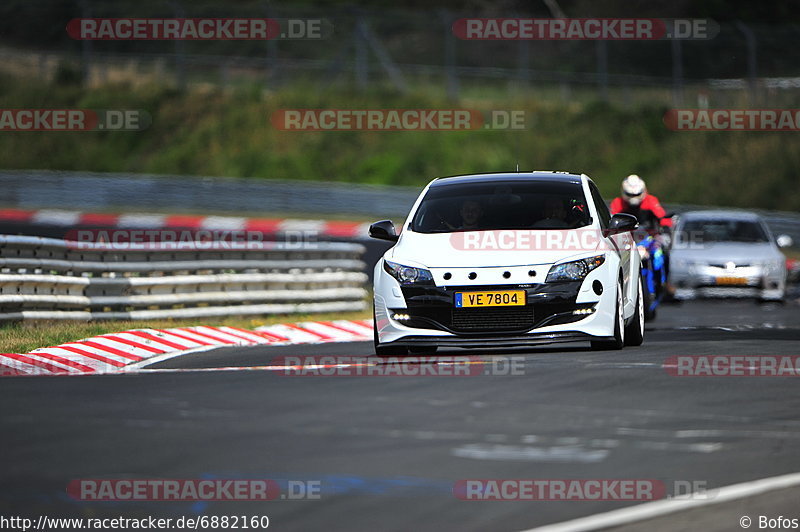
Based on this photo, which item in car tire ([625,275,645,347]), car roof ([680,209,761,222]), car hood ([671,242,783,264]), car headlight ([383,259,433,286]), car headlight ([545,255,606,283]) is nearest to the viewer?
car headlight ([545,255,606,283])

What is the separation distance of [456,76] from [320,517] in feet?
120

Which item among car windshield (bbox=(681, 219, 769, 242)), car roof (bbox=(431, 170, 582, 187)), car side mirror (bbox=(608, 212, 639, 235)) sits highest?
car roof (bbox=(431, 170, 582, 187))

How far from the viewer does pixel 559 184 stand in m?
13.9

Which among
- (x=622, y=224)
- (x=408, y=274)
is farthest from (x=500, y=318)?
(x=622, y=224)

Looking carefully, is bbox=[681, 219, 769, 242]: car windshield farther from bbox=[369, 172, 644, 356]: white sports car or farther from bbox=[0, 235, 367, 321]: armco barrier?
bbox=[369, 172, 644, 356]: white sports car

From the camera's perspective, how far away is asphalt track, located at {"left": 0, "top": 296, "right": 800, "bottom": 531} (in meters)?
6.58

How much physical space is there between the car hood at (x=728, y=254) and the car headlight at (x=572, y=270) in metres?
10.9

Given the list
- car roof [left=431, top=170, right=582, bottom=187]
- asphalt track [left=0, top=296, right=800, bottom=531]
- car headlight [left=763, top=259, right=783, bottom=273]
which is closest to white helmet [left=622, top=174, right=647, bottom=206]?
car roof [left=431, top=170, right=582, bottom=187]

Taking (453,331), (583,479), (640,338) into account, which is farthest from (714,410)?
(640,338)

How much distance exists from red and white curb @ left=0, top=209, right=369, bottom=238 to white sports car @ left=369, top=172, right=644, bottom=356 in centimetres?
1802

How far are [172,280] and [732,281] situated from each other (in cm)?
881

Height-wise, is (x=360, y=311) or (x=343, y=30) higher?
(x=343, y=30)

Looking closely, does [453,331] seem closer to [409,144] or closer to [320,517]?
[320,517]

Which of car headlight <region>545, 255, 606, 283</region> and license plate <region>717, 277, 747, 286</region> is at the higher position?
car headlight <region>545, 255, 606, 283</region>
